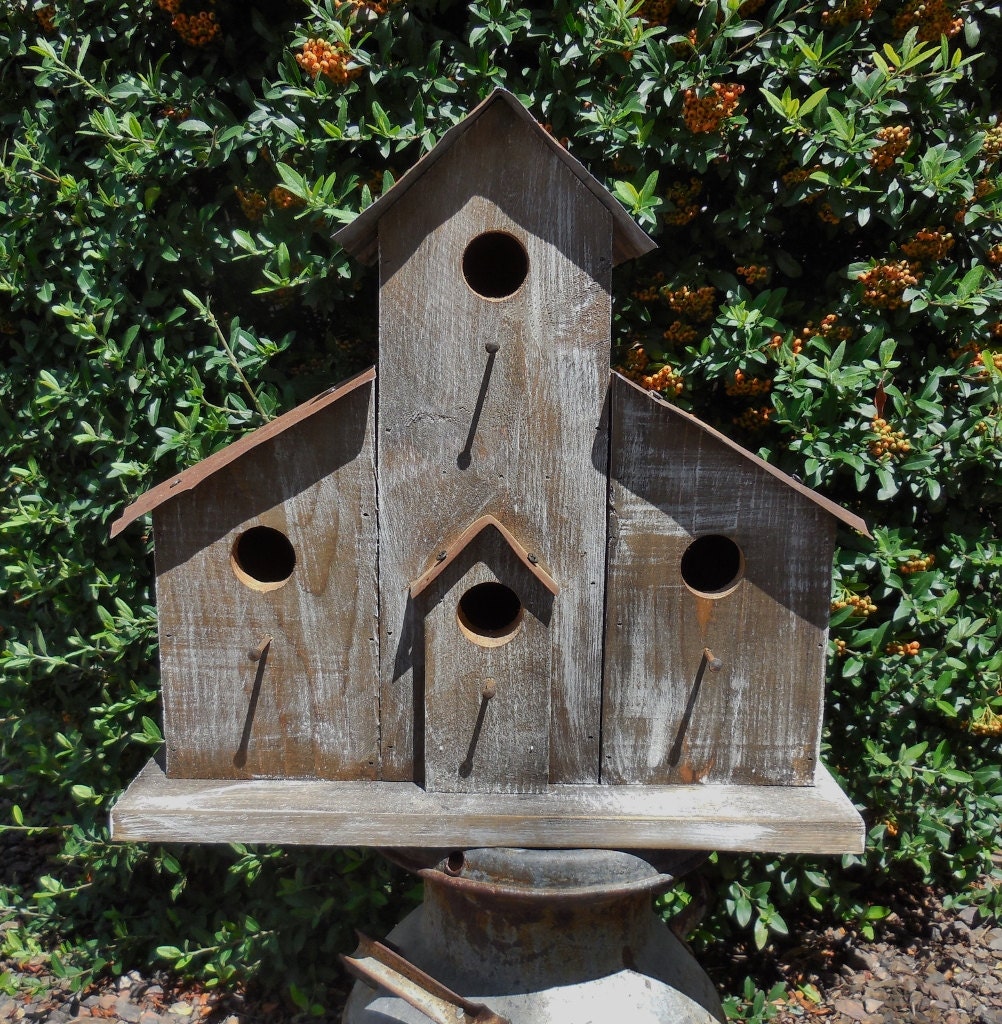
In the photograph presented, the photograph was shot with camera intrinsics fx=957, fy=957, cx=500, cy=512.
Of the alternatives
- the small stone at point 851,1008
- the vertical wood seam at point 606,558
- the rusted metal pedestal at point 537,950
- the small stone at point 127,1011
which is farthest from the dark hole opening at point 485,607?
the small stone at point 127,1011

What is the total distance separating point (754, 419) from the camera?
273 cm

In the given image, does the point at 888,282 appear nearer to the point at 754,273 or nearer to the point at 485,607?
the point at 754,273

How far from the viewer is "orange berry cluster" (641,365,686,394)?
8.50ft

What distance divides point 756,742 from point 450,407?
915 mm

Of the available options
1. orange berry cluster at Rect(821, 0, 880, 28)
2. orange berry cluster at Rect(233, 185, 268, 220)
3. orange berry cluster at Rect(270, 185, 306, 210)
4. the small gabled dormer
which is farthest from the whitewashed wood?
orange berry cluster at Rect(821, 0, 880, 28)

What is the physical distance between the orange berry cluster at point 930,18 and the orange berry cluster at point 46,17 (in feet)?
7.59

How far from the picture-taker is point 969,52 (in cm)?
260

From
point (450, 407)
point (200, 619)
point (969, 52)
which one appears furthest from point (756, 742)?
point (969, 52)

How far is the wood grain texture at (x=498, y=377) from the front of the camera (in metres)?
1.76

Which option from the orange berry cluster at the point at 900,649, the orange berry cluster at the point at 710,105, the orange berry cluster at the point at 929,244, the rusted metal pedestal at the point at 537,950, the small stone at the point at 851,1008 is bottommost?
the small stone at the point at 851,1008

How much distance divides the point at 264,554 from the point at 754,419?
143 centimetres

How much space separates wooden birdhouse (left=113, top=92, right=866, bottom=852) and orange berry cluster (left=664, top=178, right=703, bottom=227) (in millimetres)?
838

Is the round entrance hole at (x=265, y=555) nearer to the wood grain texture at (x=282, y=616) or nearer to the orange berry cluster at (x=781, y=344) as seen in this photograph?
the wood grain texture at (x=282, y=616)

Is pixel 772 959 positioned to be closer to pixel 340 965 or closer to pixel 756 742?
pixel 340 965
